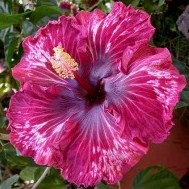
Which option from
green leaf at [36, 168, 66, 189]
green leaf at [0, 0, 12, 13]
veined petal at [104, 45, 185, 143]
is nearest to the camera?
veined petal at [104, 45, 185, 143]

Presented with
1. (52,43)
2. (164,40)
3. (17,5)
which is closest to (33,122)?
(52,43)

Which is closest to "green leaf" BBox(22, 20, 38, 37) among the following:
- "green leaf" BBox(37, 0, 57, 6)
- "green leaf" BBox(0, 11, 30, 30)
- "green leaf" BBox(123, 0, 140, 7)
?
"green leaf" BBox(0, 11, 30, 30)

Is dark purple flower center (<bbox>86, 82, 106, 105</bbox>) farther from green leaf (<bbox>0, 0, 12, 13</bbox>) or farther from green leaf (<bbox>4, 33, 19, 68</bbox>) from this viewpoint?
green leaf (<bbox>0, 0, 12, 13</bbox>)

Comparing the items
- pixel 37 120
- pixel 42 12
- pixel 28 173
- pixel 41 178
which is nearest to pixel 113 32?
pixel 37 120

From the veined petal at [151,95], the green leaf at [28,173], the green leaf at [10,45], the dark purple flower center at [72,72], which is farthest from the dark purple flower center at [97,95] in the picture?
the green leaf at [28,173]

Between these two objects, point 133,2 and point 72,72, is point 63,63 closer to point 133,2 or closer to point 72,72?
point 72,72
